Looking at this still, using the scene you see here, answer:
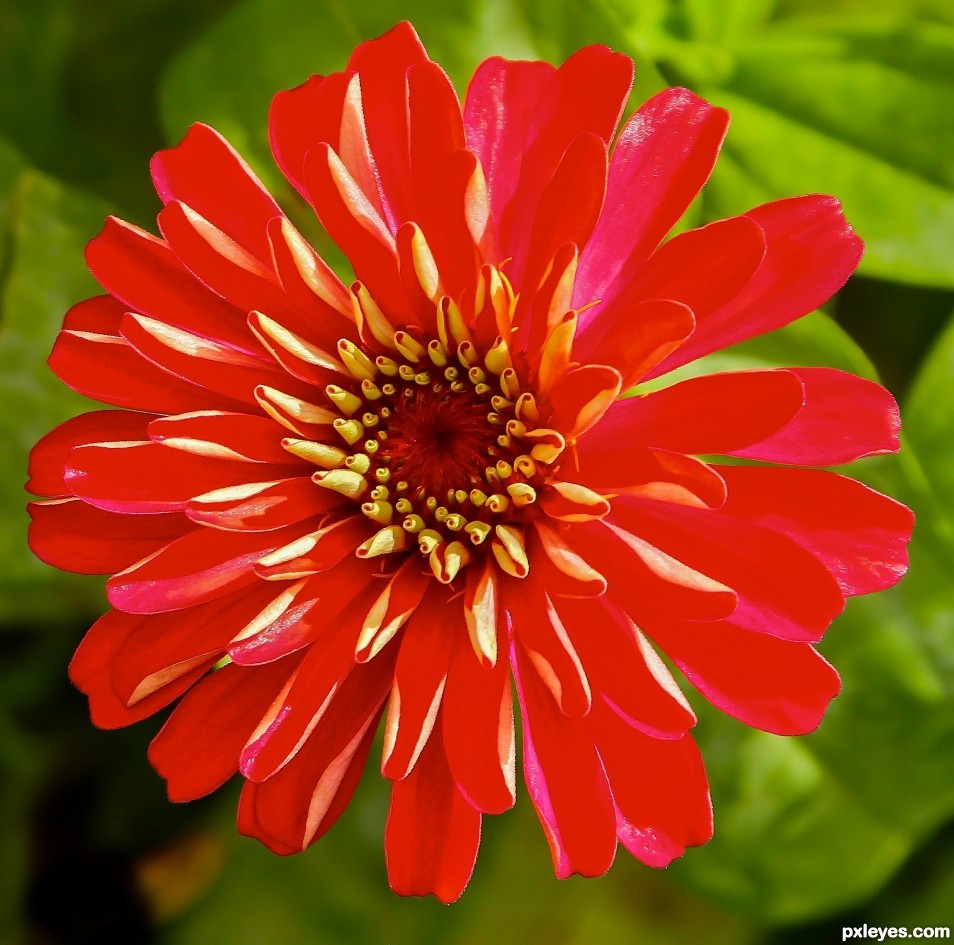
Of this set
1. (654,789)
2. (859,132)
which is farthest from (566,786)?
(859,132)

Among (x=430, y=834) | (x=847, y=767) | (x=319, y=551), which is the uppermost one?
(x=319, y=551)

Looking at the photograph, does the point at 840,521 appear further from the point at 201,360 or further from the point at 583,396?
the point at 201,360

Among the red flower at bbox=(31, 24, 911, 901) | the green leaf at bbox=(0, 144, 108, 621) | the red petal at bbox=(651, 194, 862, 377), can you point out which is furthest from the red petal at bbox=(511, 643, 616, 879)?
the green leaf at bbox=(0, 144, 108, 621)

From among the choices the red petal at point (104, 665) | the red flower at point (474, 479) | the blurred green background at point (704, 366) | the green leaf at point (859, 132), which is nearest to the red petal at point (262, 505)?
the red flower at point (474, 479)

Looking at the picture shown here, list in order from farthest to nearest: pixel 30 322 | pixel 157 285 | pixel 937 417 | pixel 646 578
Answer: pixel 30 322 < pixel 937 417 < pixel 157 285 < pixel 646 578

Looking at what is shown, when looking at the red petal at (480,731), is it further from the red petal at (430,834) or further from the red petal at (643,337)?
the red petal at (643,337)

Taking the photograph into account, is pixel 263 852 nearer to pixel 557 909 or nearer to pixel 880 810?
pixel 557 909

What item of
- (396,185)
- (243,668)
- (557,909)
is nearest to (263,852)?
(557,909)
